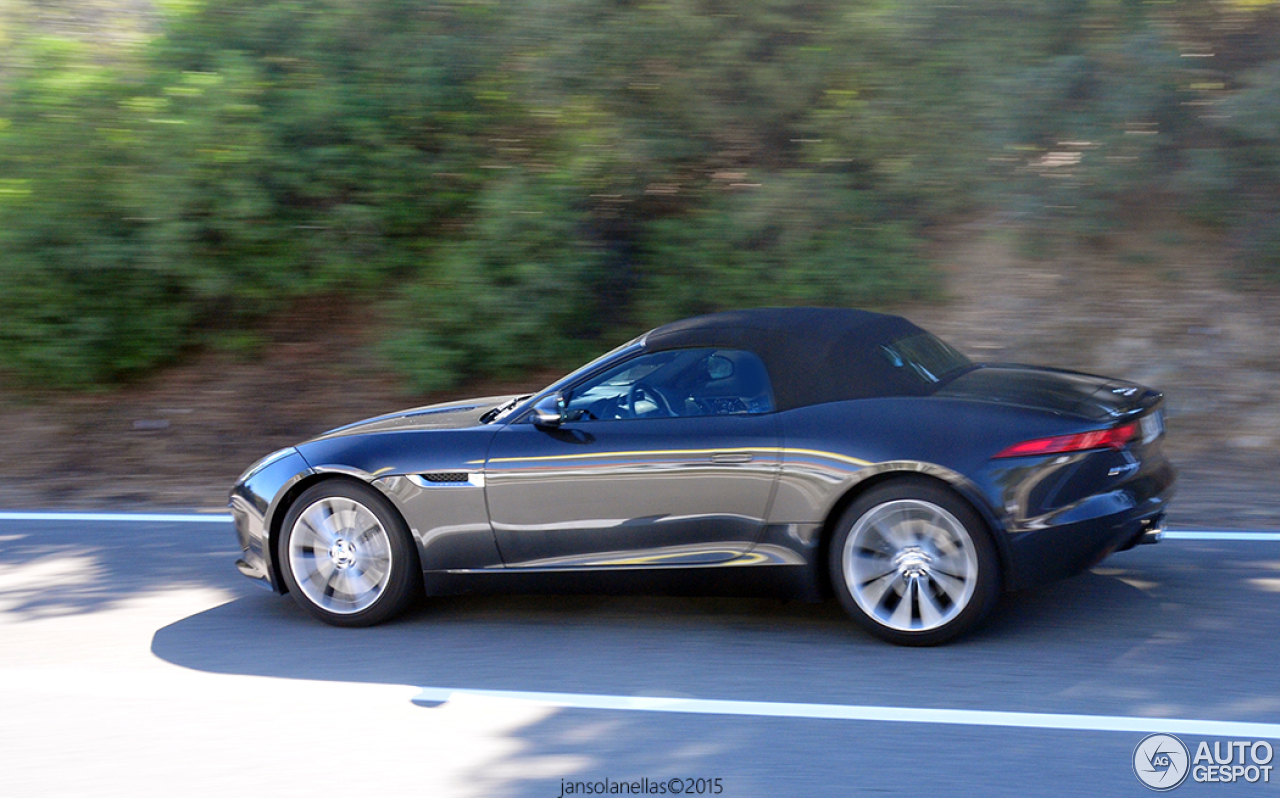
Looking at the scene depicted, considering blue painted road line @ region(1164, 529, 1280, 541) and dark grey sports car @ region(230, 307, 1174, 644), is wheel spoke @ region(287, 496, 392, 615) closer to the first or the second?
dark grey sports car @ region(230, 307, 1174, 644)

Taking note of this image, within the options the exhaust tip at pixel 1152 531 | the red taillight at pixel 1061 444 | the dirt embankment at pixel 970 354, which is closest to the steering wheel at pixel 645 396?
the red taillight at pixel 1061 444

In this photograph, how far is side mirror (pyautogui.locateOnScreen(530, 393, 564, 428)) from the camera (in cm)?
515

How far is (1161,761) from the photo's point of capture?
12.2 ft

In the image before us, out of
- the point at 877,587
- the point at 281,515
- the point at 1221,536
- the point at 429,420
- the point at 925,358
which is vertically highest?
the point at 925,358

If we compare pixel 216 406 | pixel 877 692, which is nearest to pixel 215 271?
pixel 216 406

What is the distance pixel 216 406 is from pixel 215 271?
3.87 feet

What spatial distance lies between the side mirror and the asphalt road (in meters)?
0.91

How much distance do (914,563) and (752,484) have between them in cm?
71

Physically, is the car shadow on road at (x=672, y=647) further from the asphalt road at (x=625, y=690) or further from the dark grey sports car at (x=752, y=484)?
the dark grey sports car at (x=752, y=484)

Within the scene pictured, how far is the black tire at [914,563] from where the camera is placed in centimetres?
466

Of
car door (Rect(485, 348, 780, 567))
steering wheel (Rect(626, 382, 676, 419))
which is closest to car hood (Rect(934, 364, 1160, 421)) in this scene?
car door (Rect(485, 348, 780, 567))

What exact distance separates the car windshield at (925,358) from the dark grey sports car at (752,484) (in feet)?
0.05

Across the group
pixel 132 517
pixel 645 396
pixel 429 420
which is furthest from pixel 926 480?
pixel 132 517

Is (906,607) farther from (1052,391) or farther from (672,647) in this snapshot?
(1052,391)
